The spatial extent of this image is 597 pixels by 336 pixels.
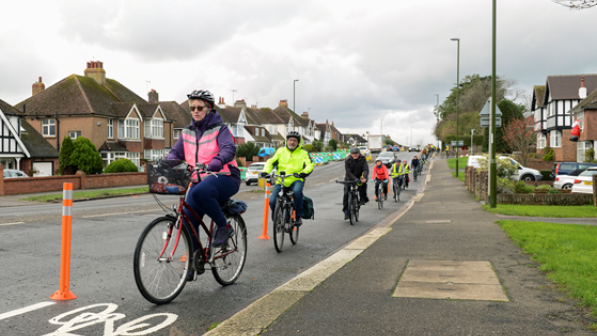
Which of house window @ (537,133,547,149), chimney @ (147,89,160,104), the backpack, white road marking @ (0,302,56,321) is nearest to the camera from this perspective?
white road marking @ (0,302,56,321)

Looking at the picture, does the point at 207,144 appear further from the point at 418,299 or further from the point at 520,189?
the point at 520,189

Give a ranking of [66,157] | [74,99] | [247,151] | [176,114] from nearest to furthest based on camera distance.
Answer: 1. [66,157]
2. [74,99]
3. [247,151]
4. [176,114]

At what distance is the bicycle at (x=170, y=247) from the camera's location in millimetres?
4715

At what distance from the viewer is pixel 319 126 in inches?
5773

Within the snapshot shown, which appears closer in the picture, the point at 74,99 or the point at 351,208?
the point at 351,208

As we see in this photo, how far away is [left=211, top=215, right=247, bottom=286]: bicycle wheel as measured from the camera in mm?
5676

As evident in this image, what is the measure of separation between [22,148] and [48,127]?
A: 9009 mm

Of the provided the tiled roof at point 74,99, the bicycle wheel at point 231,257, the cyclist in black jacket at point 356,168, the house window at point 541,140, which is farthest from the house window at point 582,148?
the bicycle wheel at point 231,257

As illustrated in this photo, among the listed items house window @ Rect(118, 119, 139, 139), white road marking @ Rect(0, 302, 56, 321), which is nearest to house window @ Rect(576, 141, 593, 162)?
house window @ Rect(118, 119, 139, 139)

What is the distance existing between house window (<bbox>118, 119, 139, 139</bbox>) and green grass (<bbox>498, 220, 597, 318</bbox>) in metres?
43.9

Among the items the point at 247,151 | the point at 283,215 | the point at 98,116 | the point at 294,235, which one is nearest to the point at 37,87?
the point at 98,116

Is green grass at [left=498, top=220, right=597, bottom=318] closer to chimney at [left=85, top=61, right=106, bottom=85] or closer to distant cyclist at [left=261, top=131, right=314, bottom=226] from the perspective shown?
distant cyclist at [left=261, top=131, right=314, bottom=226]

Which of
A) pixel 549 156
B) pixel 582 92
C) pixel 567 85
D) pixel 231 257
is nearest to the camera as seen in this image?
pixel 231 257

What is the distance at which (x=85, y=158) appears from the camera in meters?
35.8
